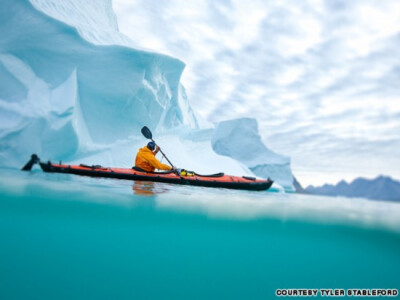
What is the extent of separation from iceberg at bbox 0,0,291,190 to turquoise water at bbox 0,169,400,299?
21.6ft

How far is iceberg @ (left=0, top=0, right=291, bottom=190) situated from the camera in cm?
1194

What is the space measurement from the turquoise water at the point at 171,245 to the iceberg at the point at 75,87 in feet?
21.6

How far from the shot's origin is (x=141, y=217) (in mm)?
5723

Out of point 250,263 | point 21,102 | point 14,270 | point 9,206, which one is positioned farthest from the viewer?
point 21,102

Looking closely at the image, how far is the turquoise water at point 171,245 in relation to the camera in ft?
17.6

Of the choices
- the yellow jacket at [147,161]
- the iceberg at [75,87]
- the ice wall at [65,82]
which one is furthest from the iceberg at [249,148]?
the yellow jacket at [147,161]

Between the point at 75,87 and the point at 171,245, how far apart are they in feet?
30.0

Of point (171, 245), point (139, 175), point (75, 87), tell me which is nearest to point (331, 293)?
point (171, 245)

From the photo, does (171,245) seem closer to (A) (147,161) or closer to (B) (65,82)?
(A) (147,161)

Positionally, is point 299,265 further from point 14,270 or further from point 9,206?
point 9,206

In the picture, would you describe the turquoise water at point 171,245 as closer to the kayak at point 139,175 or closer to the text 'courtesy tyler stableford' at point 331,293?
the text 'courtesy tyler stableford' at point 331,293

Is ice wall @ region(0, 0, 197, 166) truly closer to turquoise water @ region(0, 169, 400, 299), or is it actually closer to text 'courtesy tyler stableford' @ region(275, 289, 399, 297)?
turquoise water @ region(0, 169, 400, 299)

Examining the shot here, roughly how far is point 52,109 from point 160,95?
5.97 meters

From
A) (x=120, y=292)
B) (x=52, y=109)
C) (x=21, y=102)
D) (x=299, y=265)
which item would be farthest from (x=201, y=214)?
(x=21, y=102)
